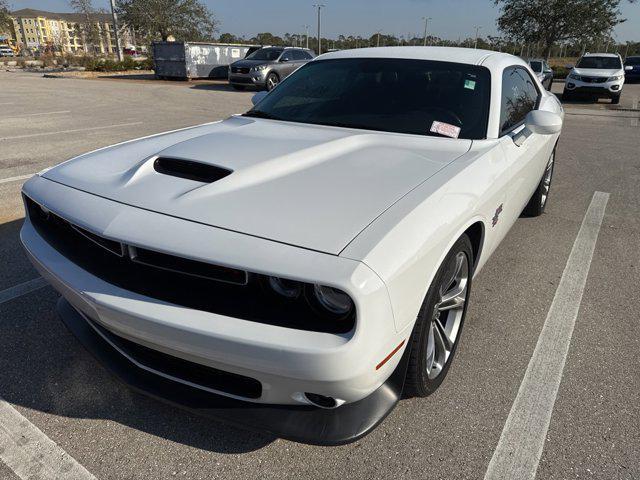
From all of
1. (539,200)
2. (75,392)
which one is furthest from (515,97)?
(75,392)

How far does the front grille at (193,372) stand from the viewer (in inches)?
68.1

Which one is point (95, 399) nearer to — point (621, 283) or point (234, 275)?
point (234, 275)

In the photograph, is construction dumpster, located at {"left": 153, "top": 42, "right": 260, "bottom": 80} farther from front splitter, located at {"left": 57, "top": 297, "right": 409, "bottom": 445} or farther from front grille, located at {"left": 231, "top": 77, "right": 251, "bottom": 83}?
front splitter, located at {"left": 57, "top": 297, "right": 409, "bottom": 445}

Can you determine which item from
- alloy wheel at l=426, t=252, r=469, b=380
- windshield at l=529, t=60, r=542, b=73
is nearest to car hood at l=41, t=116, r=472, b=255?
alloy wheel at l=426, t=252, r=469, b=380

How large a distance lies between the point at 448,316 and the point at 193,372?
4.10ft

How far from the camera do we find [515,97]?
10.9 feet

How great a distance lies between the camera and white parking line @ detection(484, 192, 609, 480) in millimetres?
1879

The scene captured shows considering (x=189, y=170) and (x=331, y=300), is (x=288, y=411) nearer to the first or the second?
(x=331, y=300)

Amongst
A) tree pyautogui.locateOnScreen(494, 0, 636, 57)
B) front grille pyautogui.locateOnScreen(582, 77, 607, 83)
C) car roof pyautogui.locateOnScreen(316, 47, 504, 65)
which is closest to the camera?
car roof pyautogui.locateOnScreen(316, 47, 504, 65)

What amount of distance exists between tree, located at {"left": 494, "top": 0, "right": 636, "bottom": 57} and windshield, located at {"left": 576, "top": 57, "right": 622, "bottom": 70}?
19026mm

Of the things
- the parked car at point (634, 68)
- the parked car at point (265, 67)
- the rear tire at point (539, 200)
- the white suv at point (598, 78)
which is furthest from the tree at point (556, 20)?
the rear tire at point (539, 200)

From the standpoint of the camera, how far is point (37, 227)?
2.31 m

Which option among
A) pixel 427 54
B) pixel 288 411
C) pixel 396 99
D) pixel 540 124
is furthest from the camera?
pixel 427 54

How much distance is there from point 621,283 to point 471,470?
87.2 inches
